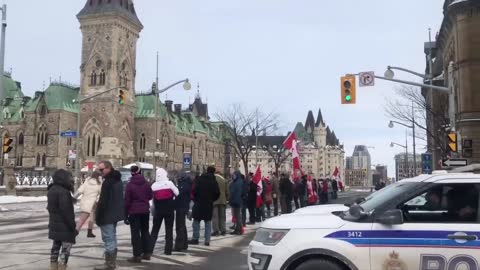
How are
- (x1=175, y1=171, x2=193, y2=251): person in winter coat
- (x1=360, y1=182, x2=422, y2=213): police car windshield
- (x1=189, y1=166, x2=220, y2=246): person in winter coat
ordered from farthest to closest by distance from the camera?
(x1=189, y1=166, x2=220, y2=246): person in winter coat < (x1=175, y1=171, x2=193, y2=251): person in winter coat < (x1=360, y1=182, x2=422, y2=213): police car windshield

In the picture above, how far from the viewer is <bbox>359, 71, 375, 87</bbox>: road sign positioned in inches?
926

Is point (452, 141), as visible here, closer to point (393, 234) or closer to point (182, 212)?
point (182, 212)

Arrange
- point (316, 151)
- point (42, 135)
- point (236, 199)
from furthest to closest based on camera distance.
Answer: point (316, 151)
point (42, 135)
point (236, 199)

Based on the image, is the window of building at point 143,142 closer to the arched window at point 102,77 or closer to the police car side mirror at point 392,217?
the arched window at point 102,77

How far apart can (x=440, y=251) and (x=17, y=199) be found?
3443cm

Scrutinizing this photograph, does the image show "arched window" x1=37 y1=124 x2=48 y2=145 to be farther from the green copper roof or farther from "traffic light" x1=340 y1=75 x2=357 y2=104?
"traffic light" x1=340 y1=75 x2=357 y2=104

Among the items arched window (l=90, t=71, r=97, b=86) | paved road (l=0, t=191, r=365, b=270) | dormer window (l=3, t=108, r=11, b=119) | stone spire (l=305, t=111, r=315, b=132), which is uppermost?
stone spire (l=305, t=111, r=315, b=132)

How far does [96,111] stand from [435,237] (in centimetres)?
8288

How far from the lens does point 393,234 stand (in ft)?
19.0

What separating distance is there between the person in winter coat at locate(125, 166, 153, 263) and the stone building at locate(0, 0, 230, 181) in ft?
235

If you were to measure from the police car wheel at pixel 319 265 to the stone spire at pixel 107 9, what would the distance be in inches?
3345

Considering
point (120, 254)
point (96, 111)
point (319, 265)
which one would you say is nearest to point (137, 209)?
point (120, 254)

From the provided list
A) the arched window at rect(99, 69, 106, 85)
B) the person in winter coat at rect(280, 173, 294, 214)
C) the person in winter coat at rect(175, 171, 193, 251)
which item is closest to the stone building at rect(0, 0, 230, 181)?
the arched window at rect(99, 69, 106, 85)

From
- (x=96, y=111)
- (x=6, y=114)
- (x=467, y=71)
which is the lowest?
(x=467, y=71)
